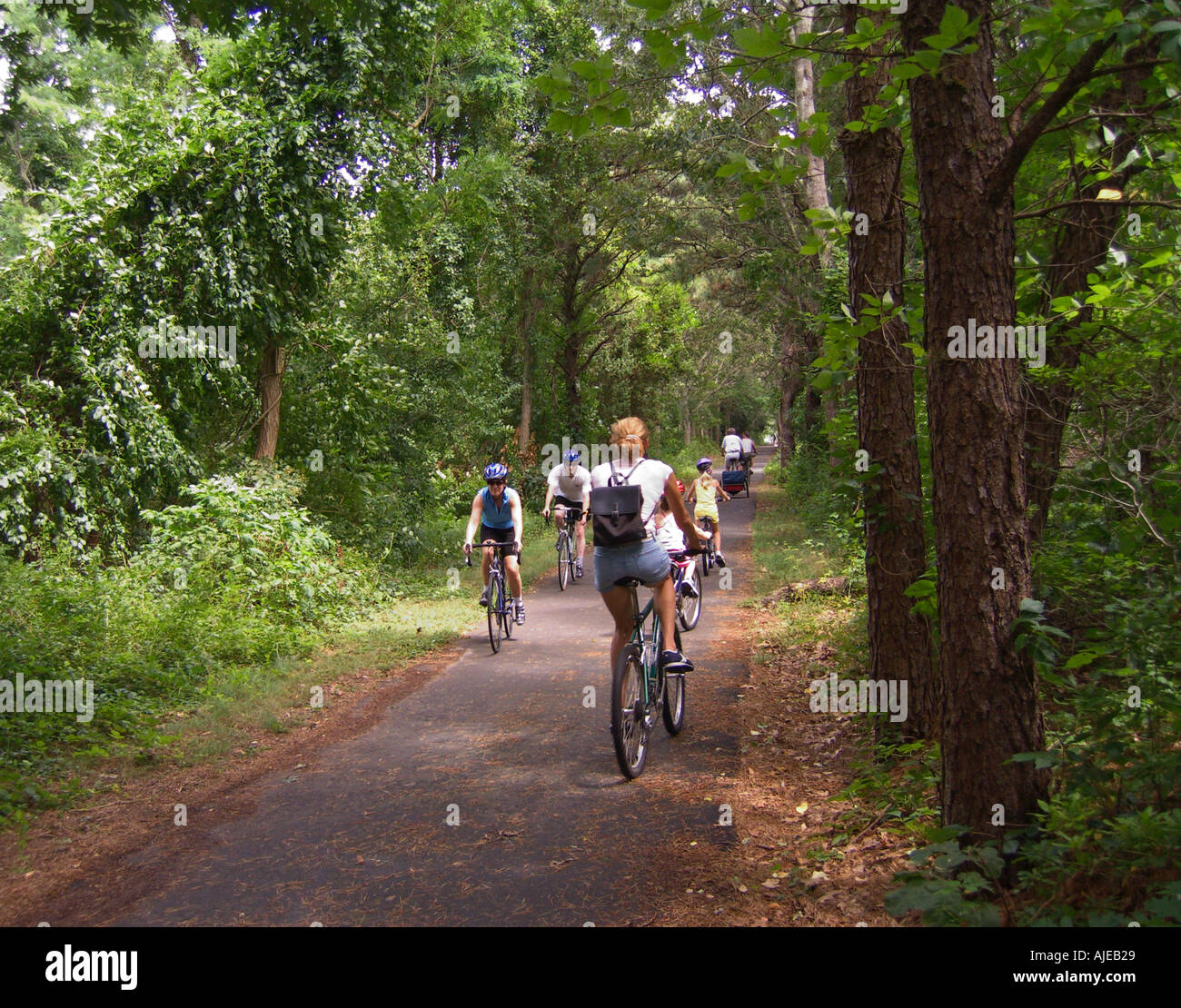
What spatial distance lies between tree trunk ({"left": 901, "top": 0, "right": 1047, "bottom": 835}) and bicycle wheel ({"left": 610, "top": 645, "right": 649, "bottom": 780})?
100.0 inches

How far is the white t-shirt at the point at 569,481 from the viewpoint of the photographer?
14.2m

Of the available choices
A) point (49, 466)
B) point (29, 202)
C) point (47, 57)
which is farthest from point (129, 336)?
point (29, 202)

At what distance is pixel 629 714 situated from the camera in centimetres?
635

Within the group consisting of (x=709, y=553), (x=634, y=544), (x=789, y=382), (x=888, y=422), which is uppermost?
(x=789, y=382)

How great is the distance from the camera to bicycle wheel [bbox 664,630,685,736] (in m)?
7.40

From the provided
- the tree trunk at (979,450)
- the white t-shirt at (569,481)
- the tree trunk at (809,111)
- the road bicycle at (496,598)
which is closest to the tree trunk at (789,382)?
the tree trunk at (809,111)

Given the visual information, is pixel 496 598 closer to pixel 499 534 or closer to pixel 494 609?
pixel 494 609

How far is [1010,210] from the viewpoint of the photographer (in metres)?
3.95

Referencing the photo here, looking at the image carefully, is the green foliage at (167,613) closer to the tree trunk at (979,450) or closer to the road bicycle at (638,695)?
the road bicycle at (638,695)

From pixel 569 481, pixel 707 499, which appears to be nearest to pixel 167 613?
pixel 569 481

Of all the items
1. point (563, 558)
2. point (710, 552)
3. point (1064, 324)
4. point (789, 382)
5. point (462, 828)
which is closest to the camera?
point (462, 828)

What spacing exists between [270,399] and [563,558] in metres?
5.71
